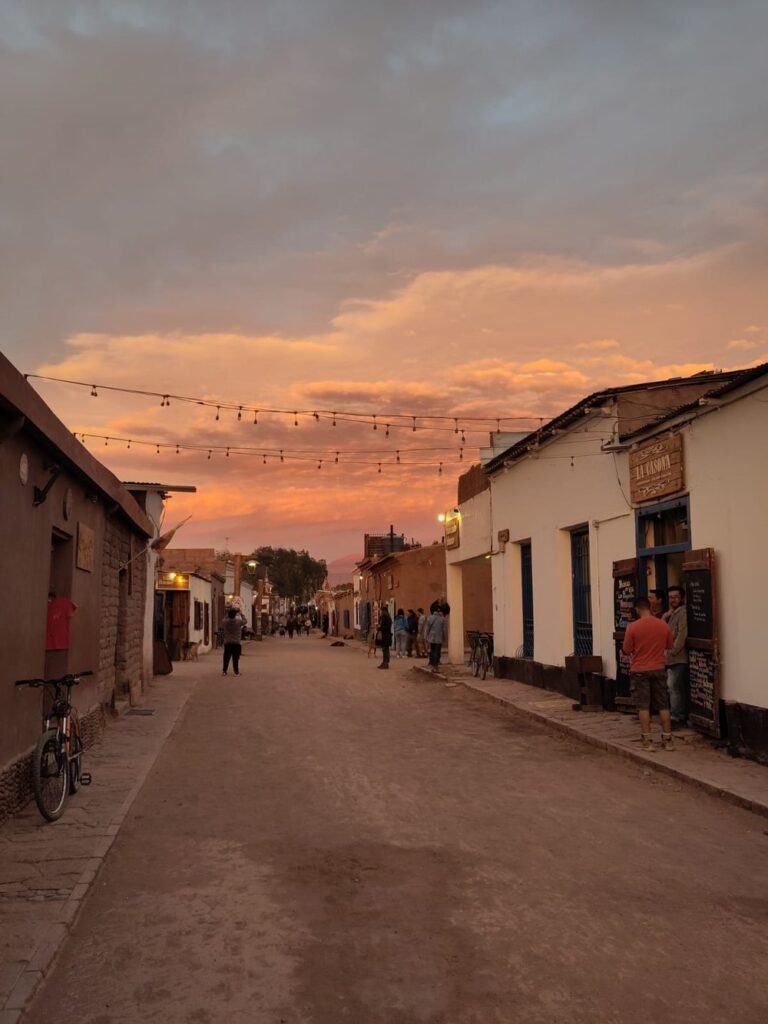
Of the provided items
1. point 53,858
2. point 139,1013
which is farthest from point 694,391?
point 139,1013

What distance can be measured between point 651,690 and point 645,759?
90 cm

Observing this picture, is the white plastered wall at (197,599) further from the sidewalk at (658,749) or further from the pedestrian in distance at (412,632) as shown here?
the sidewalk at (658,749)

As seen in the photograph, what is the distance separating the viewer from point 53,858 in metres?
6.02

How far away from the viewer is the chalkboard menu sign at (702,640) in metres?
10.0

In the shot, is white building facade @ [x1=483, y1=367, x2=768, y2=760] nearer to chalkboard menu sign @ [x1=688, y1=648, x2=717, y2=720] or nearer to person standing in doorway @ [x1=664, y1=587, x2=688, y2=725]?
chalkboard menu sign @ [x1=688, y1=648, x2=717, y2=720]

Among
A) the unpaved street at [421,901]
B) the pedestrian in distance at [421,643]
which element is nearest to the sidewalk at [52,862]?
the unpaved street at [421,901]

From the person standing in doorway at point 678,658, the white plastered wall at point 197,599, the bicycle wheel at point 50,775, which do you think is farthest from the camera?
the white plastered wall at point 197,599

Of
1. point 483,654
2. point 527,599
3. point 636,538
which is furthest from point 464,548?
point 636,538

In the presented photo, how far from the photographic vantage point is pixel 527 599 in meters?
19.3

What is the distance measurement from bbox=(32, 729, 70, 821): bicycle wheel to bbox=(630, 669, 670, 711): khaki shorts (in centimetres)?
616

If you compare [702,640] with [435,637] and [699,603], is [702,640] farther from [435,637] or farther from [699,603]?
[435,637]

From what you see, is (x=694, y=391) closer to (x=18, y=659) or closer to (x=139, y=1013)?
(x=18, y=659)

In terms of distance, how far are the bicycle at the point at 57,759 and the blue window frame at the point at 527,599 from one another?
12.0 metres

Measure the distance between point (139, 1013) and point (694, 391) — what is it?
12370 mm
